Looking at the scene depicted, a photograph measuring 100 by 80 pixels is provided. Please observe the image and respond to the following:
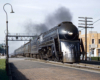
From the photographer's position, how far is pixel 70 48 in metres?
21.2

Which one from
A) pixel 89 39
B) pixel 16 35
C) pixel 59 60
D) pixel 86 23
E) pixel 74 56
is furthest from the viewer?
pixel 16 35

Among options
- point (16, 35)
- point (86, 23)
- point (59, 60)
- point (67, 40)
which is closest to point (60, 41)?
point (67, 40)

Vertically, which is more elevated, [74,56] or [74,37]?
[74,37]

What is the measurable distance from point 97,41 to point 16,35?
30.6m

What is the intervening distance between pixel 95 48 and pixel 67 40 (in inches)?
1345

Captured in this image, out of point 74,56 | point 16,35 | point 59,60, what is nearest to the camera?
point 74,56

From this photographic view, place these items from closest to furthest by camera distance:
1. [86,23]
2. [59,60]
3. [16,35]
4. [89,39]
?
[59,60]
[86,23]
[89,39]
[16,35]

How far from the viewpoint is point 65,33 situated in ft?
73.7

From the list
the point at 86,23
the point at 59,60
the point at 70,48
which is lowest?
the point at 59,60

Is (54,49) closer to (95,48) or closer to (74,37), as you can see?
(74,37)

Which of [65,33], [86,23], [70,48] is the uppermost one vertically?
[86,23]

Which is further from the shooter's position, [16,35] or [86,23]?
[16,35]

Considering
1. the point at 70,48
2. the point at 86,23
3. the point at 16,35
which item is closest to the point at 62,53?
the point at 70,48

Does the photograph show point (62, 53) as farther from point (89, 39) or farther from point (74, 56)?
point (89, 39)
